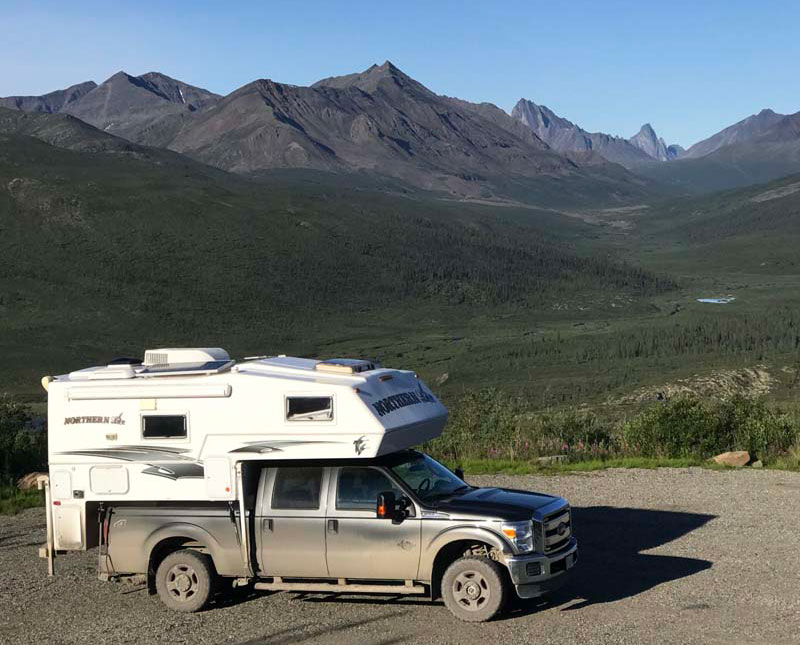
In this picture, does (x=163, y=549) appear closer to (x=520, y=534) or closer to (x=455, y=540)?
(x=455, y=540)

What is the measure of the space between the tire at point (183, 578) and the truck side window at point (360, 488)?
1.96 meters

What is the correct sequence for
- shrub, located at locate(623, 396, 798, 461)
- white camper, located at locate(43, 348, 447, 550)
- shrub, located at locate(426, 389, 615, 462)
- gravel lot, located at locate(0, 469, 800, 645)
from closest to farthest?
gravel lot, located at locate(0, 469, 800, 645) < white camper, located at locate(43, 348, 447, 550) < shrub, located at locate(623, 396, 798, 461) < shrub, located at locate(426, 389, 615, 462)

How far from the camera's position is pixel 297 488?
43.2 feet

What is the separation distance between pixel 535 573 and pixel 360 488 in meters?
2.38

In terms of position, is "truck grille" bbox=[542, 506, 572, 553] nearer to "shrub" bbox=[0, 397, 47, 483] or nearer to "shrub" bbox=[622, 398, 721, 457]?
"shrub" bbox=[622, 398, 721, 457]

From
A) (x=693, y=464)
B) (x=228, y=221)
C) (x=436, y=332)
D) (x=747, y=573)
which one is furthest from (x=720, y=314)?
(x=747, y=573)

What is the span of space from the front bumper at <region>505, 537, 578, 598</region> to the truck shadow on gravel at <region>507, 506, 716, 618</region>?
525 mm

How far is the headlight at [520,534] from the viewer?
488 inches

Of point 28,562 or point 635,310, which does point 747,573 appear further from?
point 635,310

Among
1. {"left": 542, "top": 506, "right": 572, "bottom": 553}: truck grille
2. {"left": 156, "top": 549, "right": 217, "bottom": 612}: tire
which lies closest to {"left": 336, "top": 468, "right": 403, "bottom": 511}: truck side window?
{"left": 542, "top": 506, "right": 572, "bottom": 553}: truck grille

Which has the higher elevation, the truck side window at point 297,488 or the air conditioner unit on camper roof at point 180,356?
the air conditioner unit on camper roof at point 180,356

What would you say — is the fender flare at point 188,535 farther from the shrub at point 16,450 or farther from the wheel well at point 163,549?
the shrub at point 16,450

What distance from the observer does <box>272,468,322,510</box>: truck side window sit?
1308cm

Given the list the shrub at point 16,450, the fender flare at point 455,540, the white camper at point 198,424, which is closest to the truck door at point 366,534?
the fender flare at point 455,540
